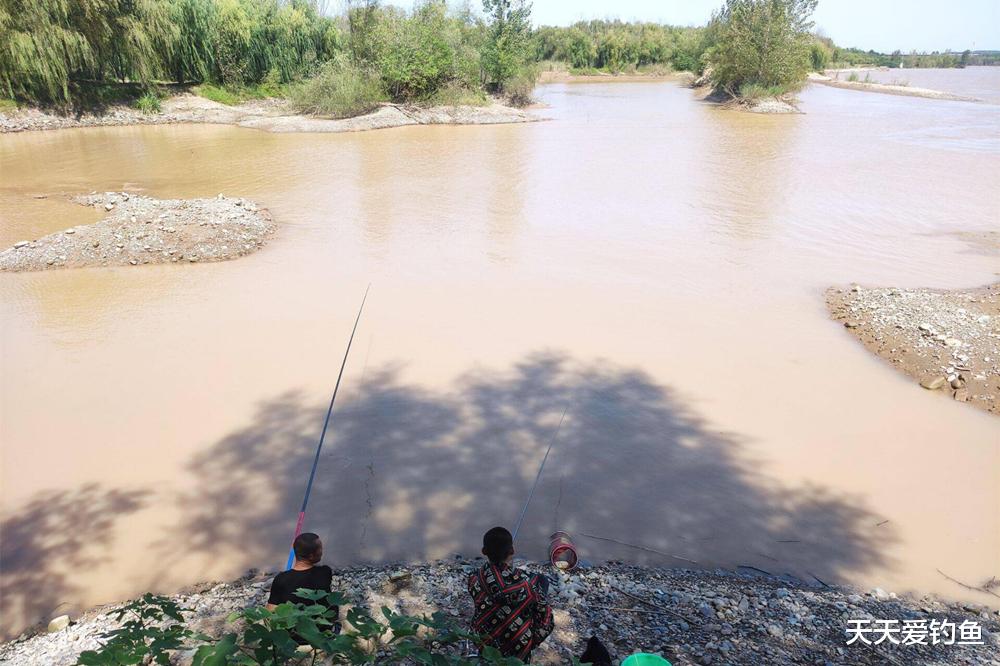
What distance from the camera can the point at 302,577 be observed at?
2.74 m

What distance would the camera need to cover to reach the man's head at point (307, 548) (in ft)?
9.05

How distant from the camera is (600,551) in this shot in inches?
162

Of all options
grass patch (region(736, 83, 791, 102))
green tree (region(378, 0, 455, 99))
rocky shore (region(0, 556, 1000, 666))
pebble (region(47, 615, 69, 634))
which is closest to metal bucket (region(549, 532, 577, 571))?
rocky shore (region(0, 556, 1000, 666))

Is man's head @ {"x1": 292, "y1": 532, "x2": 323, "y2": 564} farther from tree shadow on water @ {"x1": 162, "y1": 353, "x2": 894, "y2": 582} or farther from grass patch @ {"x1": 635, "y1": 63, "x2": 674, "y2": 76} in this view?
grass patch @ {"x1": 635, "y1": 63, "x2": 674, "y2": 76}

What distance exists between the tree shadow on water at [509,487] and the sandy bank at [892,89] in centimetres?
3937

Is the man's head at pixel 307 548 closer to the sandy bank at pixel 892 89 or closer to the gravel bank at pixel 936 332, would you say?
the gravel bank at pixel 936 332

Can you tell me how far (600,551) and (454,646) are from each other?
1.52 meters

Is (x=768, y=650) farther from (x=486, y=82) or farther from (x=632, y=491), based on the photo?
(x=486, y=82)

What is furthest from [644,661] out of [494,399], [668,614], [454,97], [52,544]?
[454,97]

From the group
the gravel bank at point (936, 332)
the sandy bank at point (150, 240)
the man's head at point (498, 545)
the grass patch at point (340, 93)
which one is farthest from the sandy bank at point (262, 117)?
the man's head at point (498, 545)

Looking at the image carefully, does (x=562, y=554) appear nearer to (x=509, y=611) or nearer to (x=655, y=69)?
(x=509, y=611)

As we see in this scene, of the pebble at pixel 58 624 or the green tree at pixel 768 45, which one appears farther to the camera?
the green tree at pixel 768 45

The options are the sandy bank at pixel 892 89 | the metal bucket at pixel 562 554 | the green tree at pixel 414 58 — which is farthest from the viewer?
the sandy bank at pixel 892 89

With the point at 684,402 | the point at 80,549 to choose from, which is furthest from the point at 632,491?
the point at 80,549
